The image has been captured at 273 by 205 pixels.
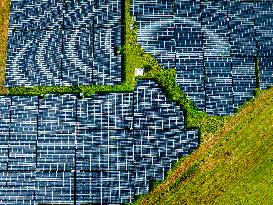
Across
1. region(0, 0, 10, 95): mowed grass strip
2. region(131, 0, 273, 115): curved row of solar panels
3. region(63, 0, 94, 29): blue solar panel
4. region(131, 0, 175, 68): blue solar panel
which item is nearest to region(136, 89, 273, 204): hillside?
region(131, 0, 273, 115): curved row of solar panels

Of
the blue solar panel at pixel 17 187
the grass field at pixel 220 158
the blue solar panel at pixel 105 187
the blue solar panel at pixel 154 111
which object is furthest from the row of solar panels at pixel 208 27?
the blue solar panel at pixel 17 187

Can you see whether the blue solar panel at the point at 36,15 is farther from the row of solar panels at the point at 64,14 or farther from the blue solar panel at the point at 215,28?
the blue solar panel at the point at 215,28

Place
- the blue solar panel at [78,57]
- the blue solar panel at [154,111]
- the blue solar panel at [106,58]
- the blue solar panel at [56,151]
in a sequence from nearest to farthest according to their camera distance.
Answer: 1. the blue solar panel at [56,151]
2. the blue solar panel at [154,111]
3. the blue solar panel at [106,58]
4. the blue solar panel at [78,57]

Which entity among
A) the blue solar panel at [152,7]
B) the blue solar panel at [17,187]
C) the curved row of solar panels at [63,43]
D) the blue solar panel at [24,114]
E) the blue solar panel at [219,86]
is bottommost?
the blue solar panel at [17,187]

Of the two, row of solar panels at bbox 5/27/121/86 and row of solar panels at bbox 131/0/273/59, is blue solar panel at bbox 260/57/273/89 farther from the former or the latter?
row of solar panels at bbox 5/27/121/86

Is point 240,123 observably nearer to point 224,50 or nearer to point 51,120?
point 224,50

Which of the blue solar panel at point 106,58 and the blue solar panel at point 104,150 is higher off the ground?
the blue solar panel at point 106,58

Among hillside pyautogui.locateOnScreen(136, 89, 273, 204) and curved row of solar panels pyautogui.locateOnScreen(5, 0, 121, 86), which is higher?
curved row of solar panels pyautogui.locateOnScreen(5, 0, 121, 86)
